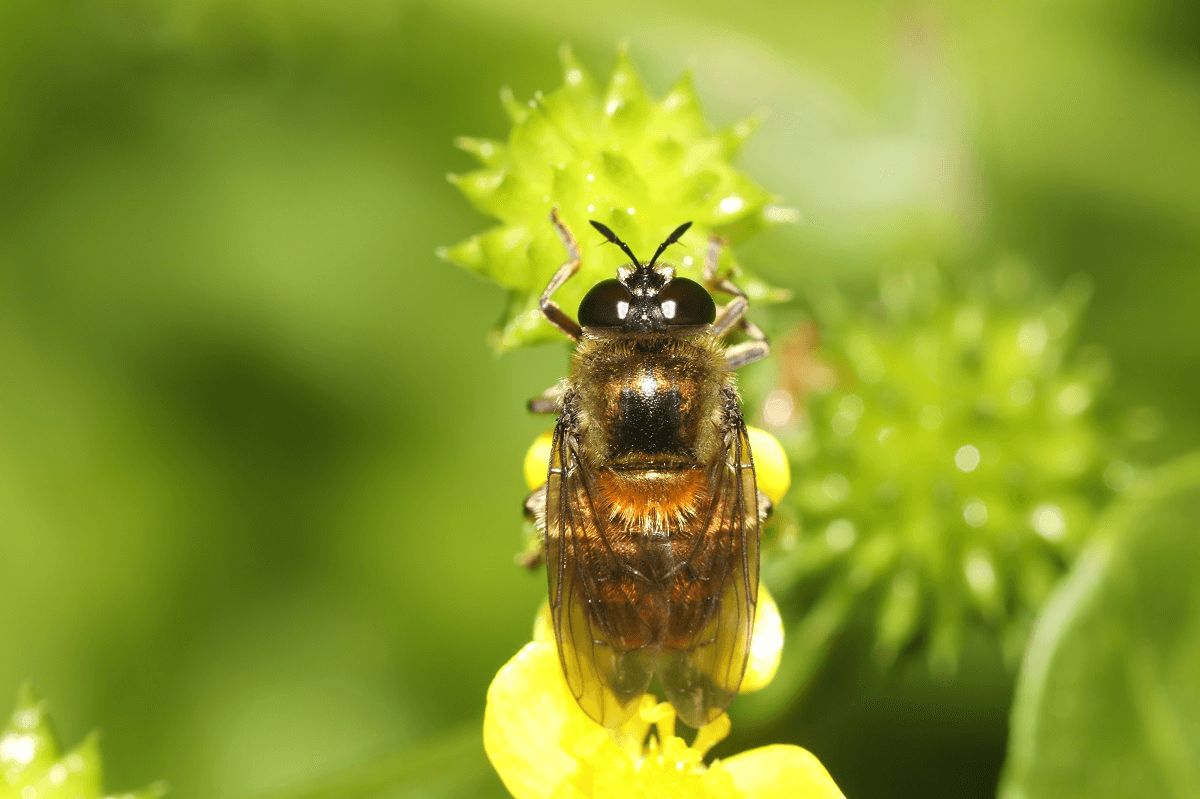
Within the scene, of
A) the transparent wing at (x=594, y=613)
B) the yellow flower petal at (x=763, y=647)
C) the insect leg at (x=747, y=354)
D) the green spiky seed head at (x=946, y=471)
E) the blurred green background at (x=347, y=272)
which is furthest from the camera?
the blurred green background at (x=347, y=272)

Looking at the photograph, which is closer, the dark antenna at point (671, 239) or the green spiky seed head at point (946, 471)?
the dark antenna at point (671, 239)

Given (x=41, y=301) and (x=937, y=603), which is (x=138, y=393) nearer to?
(x=41, y=301)

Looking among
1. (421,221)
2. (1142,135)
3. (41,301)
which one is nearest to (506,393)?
(421,221)

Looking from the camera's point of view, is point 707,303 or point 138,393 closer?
point 707,303

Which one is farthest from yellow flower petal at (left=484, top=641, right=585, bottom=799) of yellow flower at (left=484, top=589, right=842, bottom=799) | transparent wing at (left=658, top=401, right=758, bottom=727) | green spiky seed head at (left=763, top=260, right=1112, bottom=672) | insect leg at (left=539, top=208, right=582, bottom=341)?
green spiky seed head at (left=763, top=260, right=1112, bottom=672)

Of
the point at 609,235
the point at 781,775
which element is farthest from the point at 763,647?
the point at 609,235

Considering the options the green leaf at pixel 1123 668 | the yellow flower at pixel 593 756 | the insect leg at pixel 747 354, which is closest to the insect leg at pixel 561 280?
the insect leg at pixel 747 354

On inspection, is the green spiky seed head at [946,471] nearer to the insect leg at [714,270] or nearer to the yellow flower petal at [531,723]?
the insect leg at [714,270]
